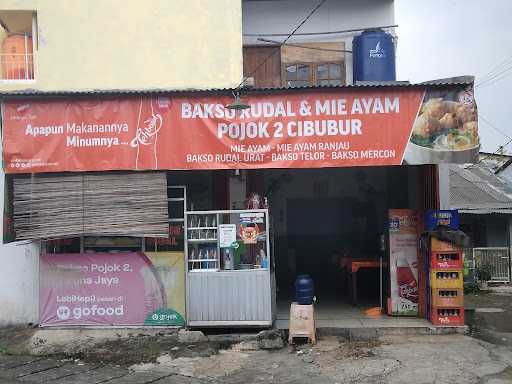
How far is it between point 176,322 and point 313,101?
446 cm

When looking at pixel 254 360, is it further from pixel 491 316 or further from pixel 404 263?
pixel 491 316

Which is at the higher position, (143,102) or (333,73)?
(333,73)

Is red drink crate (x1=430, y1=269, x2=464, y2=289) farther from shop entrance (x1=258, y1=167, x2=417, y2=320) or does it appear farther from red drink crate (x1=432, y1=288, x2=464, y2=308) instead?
shop entrance (x1=258, y1=167, x2=417, y2=320)

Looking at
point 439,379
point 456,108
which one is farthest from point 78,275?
point 456,108

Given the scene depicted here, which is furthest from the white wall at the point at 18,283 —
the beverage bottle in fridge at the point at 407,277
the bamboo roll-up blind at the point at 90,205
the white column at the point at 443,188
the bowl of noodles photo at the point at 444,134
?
the white column at the point at 443,188

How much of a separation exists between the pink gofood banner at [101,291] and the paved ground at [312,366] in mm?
1112

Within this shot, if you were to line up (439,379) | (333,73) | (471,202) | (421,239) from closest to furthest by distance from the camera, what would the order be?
1. (439,379)
2. (421,239)
3. (333,73)
4. (471,202)

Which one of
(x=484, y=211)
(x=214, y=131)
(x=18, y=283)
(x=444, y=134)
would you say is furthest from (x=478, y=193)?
(x=18, y=283)

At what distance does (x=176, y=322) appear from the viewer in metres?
9.59

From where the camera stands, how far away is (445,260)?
971cm

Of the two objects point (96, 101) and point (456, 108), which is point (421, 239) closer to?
point (456, 108)

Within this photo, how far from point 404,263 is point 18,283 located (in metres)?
7.18

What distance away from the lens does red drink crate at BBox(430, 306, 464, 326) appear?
380 inches

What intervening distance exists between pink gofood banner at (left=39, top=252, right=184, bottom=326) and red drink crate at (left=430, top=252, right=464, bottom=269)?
4.67 m
